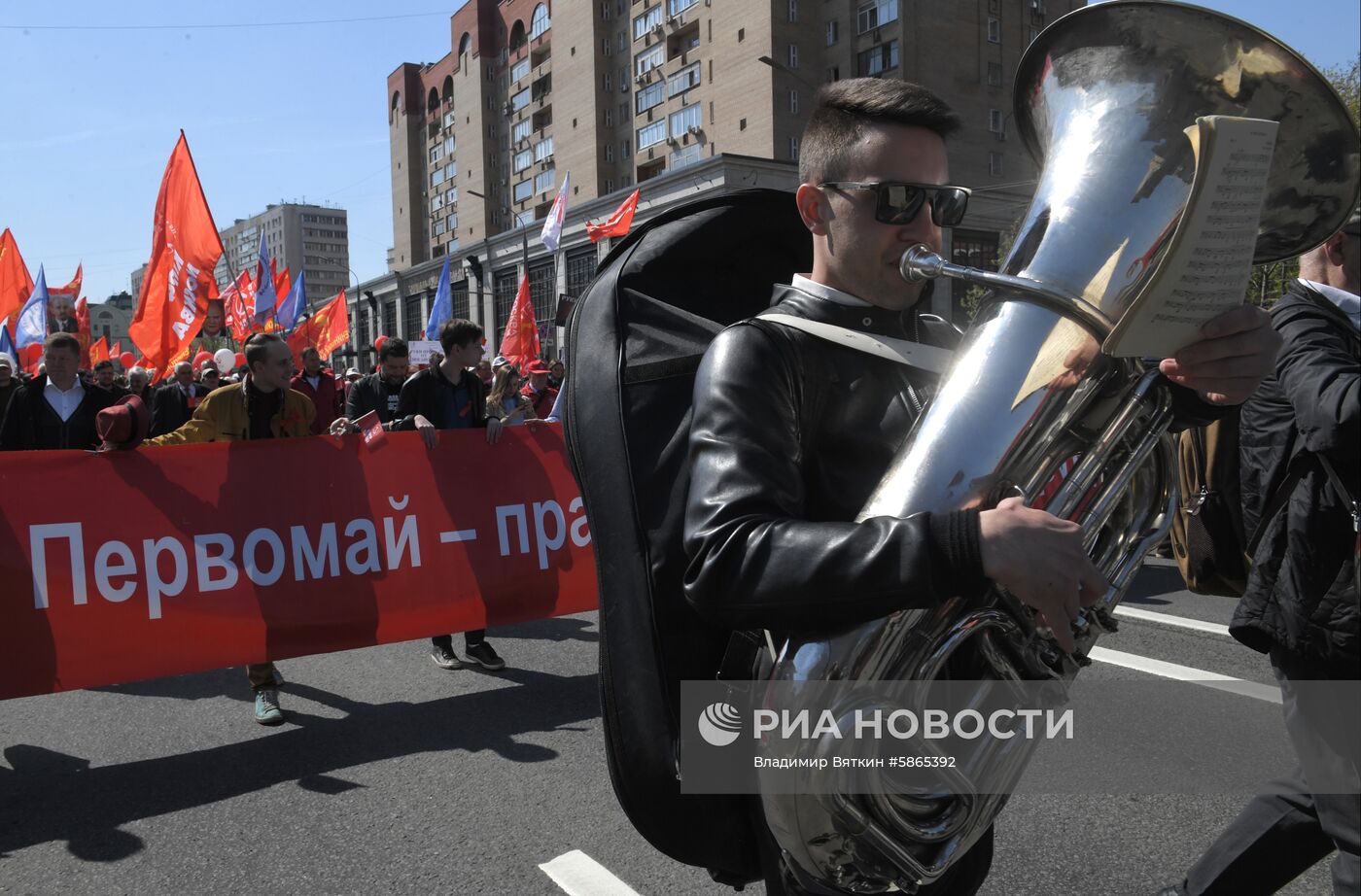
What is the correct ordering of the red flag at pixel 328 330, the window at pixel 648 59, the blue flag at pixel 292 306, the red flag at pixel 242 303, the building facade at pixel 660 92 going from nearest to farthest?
the red flag at pixel 328 330, the red flag at pixel 242 303, the blue flag at pixel 292 306, the building facade at pixel 660 92, the window at pixel 648 59

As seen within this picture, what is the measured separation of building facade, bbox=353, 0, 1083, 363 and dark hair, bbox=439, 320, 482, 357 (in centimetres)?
2497

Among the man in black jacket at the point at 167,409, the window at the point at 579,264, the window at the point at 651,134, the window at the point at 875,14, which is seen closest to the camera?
the man in black jacket at the point at 167,409

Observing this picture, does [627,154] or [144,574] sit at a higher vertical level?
[627,154]

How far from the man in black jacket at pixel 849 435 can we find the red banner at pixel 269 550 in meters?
4.24

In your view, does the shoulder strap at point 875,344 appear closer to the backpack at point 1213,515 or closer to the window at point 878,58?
the backpack at point 1213,515

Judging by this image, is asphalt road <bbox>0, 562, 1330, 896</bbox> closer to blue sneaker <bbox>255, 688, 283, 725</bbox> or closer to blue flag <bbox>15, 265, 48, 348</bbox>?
blue sneaker <bbox>255, 688, 283, 725</bbox>

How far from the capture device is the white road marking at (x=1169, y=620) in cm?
643

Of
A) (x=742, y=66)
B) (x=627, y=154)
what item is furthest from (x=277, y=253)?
(x=742, y=66)

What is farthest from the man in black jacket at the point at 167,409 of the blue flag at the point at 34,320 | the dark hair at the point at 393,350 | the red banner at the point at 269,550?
the blue flag at the point at 34,320

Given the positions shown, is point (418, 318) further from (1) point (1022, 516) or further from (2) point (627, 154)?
(1) point (1022, 516)

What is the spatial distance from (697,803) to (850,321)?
0.78 meters

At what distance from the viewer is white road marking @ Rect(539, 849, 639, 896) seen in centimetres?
319

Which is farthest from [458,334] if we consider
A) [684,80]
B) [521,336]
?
[684,80]

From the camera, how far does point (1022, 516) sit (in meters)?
1.16
